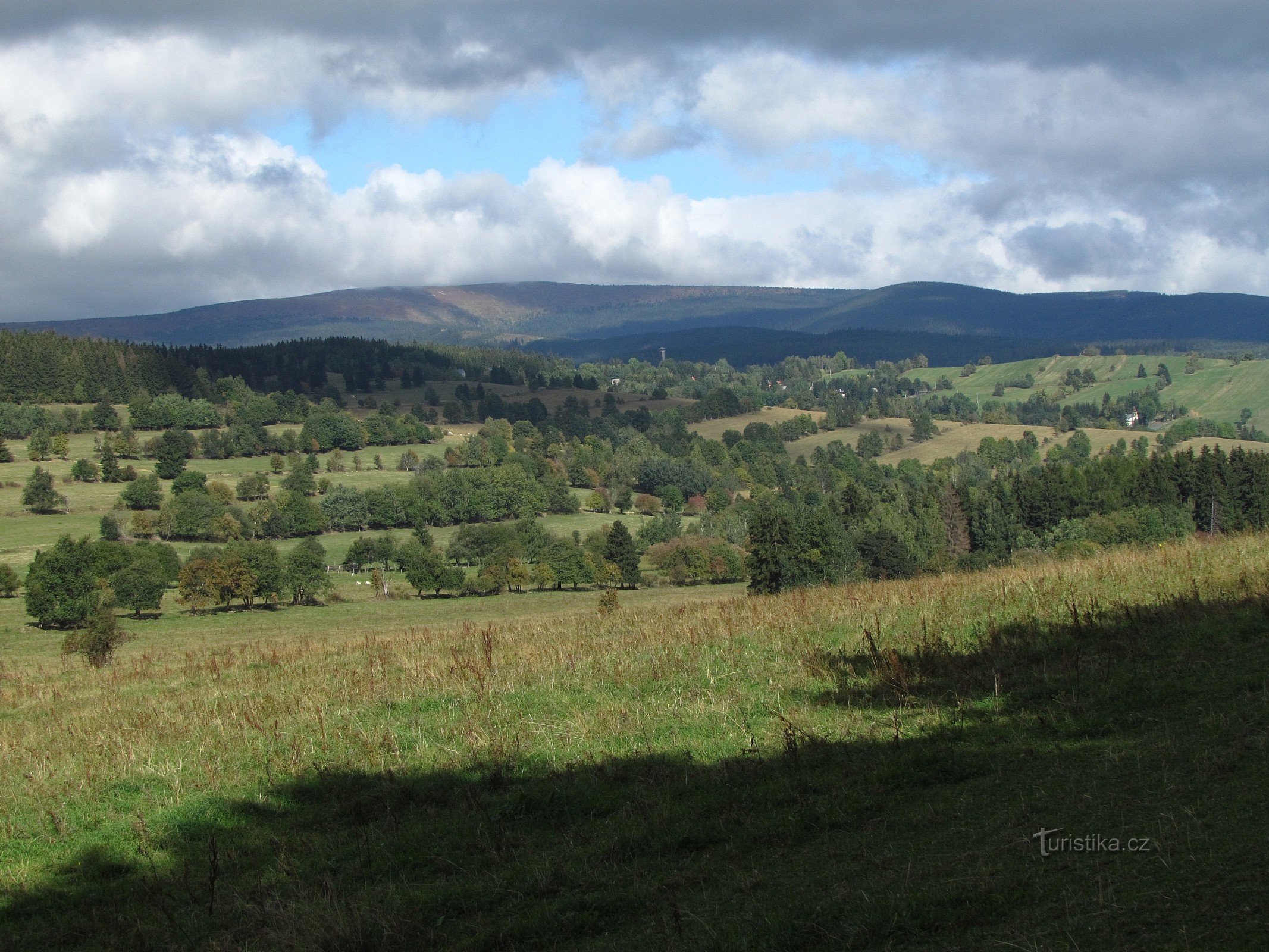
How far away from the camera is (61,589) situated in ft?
219

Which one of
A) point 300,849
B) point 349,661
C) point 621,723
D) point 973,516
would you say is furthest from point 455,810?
point 973,516

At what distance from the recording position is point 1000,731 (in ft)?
25.9

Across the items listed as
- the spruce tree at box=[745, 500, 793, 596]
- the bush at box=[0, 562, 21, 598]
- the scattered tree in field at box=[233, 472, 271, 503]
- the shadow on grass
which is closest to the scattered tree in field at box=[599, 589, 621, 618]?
the shadow on grass

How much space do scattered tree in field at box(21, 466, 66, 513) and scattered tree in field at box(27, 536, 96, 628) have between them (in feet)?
172

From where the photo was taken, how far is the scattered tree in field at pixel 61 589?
66.2m

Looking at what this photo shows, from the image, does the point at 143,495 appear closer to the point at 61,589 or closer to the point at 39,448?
the point at 39,448

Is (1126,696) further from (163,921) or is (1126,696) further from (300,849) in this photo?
(163,921)

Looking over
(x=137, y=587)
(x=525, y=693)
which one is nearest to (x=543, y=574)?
(x=137, y=587)

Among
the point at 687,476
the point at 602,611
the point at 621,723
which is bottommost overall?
the point at 687,476

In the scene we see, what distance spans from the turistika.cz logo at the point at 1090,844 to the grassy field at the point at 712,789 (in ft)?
0.11

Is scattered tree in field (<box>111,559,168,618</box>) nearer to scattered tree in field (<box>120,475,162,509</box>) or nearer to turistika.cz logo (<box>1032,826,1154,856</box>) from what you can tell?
scattered tree in field (<box>120,475,162,509</box>)

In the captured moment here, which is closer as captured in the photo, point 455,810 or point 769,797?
point 769,797

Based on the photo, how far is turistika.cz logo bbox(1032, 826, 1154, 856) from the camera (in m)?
5.05

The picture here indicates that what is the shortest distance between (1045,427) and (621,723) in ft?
675
